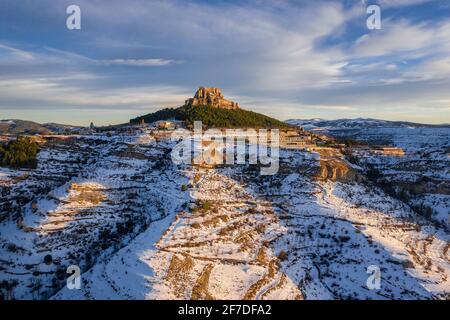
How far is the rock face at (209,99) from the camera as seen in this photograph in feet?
411

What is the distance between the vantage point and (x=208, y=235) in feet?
156

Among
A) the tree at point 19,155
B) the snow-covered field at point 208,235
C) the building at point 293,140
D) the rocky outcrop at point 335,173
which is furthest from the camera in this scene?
the building at point 293,140

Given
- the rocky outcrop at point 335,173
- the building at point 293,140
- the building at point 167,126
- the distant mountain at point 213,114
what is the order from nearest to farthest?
the rocky outcrop at point 335,173, the building at point 293,140, the building at point 167,126, the distant mountain at point 213,114

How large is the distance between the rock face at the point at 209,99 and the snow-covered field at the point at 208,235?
55.4 meters

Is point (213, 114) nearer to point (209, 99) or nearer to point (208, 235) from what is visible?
point (209, 99)

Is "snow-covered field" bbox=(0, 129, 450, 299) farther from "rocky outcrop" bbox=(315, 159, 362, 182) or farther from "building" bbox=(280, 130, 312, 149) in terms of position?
"building" bbox=(280, 130, 312, 149)

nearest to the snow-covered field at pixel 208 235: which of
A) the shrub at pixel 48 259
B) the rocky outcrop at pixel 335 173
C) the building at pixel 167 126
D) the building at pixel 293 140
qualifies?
the shrub at pixel 48 259

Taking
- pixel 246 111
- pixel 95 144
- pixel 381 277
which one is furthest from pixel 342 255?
pixel 246 111

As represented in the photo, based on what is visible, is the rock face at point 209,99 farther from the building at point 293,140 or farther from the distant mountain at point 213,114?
the building at point 293,140

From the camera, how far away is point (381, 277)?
43031 mm

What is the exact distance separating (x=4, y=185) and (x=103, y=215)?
55.2 ft

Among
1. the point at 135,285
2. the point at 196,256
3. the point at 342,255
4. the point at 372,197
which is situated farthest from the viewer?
the point at 372,197

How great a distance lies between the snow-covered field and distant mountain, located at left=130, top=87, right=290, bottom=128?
3964cm
